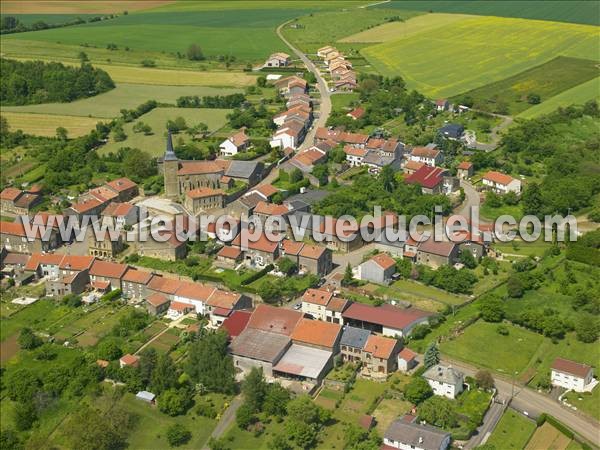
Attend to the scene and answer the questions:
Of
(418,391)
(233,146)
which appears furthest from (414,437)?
(233,146)

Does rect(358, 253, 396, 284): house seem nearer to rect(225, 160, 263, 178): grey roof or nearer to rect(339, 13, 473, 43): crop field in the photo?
rect(225, 160, 263, 178): grey roof

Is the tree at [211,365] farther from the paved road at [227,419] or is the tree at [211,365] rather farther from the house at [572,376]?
the house at [572,376]

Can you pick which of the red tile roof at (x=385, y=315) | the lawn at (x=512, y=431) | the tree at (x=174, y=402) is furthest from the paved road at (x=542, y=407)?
the tree at (x=174, y=402)

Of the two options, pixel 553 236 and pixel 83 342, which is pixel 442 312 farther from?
pixel 83 342

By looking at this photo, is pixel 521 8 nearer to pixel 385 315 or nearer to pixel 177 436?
pixel 385 315

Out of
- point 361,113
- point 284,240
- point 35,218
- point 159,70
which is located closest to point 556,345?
point 284,240
